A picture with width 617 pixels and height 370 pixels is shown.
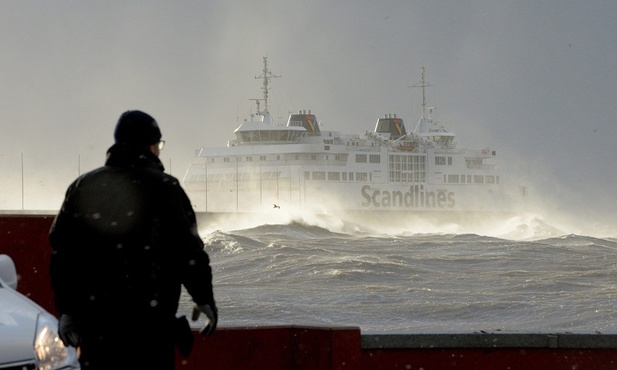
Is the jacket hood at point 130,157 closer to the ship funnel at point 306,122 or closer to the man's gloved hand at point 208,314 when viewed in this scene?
the man's gloved hand at point 208,314

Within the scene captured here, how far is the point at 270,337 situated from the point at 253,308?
13538 millimetres

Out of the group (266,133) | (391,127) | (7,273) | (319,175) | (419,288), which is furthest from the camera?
(391,127)

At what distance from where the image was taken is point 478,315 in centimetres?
1805

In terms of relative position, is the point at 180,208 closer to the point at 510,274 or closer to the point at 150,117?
the point at 150,117

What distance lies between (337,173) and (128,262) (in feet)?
222

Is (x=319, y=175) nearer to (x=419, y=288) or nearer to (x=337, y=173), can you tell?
(x=337, y=173)

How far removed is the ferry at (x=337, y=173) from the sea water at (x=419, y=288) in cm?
2990

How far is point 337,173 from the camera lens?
233 ft

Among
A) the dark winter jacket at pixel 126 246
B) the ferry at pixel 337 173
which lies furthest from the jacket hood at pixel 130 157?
the ferry at pixel 337 173

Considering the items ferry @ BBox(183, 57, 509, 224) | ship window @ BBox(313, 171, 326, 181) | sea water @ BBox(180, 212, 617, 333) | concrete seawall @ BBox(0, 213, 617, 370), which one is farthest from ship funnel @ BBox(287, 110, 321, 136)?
concrete seawall @ BBox(0, 213, 617, 370)

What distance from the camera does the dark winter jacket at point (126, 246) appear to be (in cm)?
345

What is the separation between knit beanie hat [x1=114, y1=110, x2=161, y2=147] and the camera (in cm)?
355

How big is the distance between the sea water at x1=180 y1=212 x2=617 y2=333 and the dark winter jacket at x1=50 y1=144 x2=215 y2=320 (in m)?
5.61

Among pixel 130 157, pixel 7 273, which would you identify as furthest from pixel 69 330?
pixel 7 273
